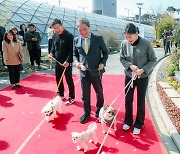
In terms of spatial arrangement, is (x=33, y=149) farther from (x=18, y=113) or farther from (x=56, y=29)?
(x=56, y=29)

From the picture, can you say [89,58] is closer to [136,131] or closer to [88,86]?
[88,86]

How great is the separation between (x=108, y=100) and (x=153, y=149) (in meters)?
2.47

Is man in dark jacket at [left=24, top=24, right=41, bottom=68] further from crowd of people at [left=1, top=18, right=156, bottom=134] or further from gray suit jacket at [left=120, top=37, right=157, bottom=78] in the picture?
gray suit jacket at [left=120, top=37, right=157, bottom=78]

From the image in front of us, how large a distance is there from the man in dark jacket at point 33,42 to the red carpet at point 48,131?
13.6ft

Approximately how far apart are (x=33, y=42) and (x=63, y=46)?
5.67 m

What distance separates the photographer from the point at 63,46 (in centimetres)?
525

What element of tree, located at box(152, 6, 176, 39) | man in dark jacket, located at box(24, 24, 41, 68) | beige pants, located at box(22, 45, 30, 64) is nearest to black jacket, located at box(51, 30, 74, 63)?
man in dark jacket, located at box(24, 24, 41, 68)

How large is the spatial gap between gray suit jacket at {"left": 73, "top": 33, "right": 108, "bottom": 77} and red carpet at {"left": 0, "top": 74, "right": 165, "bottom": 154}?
102cm

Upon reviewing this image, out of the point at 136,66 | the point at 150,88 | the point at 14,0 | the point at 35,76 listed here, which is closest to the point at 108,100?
the point at 150,88

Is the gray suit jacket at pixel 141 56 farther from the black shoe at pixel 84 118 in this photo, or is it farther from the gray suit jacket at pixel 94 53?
the black shoe at pixel 84 118

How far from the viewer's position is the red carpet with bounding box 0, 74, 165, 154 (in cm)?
365

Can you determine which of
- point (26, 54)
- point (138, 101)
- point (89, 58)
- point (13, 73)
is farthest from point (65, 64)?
point (26, 54)

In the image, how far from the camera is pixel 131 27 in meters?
3.62

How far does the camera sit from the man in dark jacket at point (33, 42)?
33.4 feet
